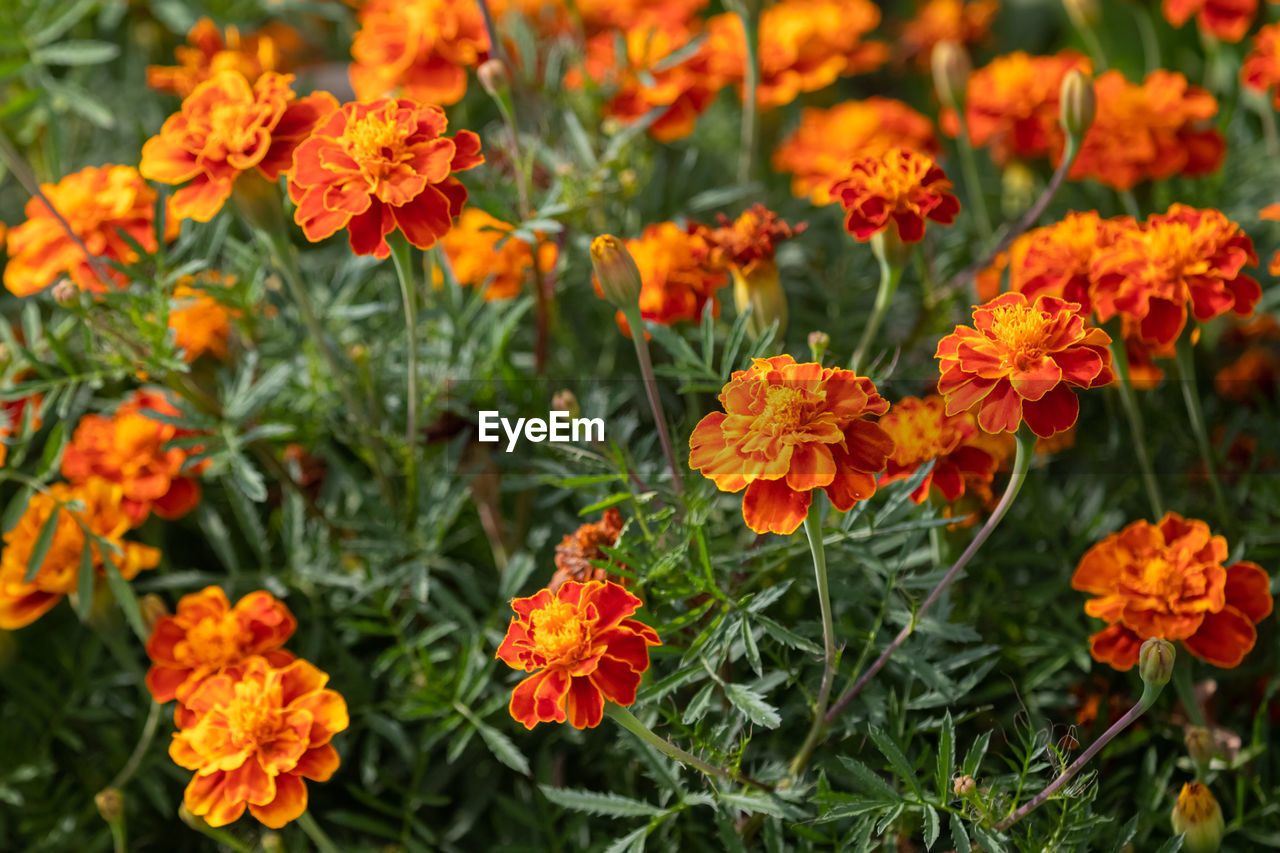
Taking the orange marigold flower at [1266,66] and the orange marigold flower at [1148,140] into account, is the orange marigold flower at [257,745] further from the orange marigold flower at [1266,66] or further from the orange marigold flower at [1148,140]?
the orange marigold flower at [1266,66]

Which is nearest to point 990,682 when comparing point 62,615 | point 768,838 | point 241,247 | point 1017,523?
point 1017,523

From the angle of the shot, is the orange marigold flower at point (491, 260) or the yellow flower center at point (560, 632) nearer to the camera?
the yellow flower center at point (560, 632)

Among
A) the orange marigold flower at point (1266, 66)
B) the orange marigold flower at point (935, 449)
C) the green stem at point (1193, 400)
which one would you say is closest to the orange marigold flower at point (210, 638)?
the orange marigold flower at point (935, 449)

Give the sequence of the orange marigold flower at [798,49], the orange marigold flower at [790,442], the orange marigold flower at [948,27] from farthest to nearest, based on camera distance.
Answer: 1. the orange marigold flower at [948,27]
2. the orange marigold flower at [798,49]
3. the orange marigold flower at [790,442]

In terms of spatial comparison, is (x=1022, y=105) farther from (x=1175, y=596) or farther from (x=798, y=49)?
(x=1175, y=596)

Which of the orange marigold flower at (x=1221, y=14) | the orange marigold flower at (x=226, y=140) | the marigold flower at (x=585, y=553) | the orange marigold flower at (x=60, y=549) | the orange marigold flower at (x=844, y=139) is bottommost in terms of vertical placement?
the orange marigold flower at (x=60, y=549)

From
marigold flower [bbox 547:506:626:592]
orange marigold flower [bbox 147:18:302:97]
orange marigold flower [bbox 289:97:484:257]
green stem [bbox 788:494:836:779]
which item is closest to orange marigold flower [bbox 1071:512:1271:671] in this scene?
green stem [bbox 788:494:836:779]
